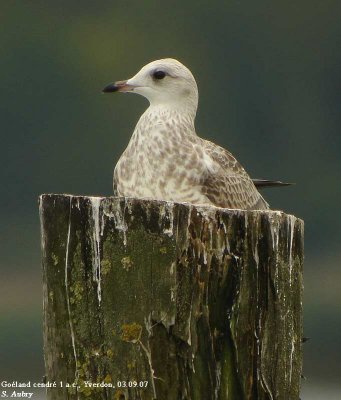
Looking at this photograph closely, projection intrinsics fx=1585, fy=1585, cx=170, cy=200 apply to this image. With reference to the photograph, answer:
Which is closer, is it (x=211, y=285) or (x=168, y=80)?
(x=211, y=285)

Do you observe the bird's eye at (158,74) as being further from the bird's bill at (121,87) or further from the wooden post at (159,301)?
the wooden post at (159,301)

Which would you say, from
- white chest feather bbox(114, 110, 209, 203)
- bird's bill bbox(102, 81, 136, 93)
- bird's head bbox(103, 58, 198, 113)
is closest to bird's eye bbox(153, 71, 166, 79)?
bird's head bbox(103, 58, 198, 113)

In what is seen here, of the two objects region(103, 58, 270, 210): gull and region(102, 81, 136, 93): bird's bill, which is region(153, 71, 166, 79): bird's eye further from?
region(102, 81, 136, 93): bird's bill

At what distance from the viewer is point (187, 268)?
20.9 feet

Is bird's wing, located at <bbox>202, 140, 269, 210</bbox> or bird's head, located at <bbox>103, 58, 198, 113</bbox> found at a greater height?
bird's head, located at <bbox>103, 58, 198, 113</bbox>

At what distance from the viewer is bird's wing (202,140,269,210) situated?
949cm

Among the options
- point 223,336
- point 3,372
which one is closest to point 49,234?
point 223,336

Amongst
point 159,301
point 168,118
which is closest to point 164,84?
point 168,118

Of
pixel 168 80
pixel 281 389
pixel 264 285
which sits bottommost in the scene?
pixel 281 389

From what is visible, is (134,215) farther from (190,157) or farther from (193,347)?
(190,157)

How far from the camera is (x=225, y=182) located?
9555mm

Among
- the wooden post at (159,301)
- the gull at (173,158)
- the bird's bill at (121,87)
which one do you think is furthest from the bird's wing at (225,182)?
the wooden post at (159,301)

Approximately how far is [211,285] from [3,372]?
13.5m

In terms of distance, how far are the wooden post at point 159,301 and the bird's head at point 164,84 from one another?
3.42 m
